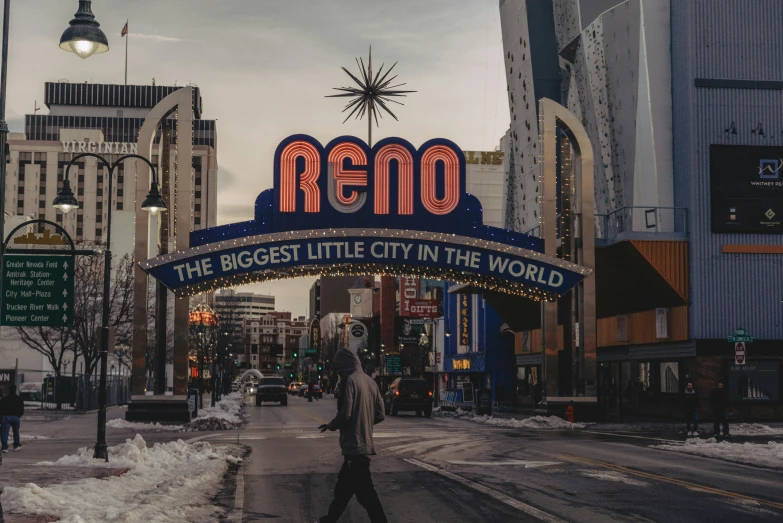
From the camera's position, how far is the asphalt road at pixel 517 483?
45.0ft

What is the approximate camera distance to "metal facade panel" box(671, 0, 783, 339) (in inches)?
1697

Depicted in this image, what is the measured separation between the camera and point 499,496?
606 inches

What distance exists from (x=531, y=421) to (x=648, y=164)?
1436 cm

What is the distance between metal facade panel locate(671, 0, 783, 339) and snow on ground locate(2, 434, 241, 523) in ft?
87.1

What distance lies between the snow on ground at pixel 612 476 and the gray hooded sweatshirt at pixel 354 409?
727cm

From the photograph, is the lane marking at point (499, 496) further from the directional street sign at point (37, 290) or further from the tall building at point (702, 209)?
the tall building at point (702, 209)

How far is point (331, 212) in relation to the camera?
129ft

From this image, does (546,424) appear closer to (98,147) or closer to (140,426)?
(140,426)

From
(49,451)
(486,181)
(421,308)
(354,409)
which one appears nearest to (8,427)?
(49,451)

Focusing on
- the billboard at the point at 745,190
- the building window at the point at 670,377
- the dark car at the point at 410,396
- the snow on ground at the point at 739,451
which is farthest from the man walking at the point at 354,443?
the dark car at the point at 410,396

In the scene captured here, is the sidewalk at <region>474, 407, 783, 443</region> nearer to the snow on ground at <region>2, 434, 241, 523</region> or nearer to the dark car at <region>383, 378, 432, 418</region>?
the dark car at <region>383, 378, 432, 418</region>

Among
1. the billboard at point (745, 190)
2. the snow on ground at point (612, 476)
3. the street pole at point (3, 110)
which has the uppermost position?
the billboard at point (745, 190)

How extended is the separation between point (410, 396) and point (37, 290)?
35526 millimetres

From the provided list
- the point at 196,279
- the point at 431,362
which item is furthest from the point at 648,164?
the point at 431,362
